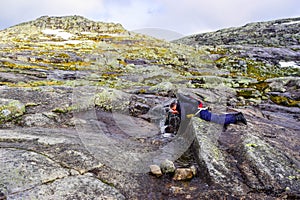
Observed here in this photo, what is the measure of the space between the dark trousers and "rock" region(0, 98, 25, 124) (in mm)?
10742

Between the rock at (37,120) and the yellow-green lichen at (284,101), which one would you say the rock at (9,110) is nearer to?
the rock at (37,120)

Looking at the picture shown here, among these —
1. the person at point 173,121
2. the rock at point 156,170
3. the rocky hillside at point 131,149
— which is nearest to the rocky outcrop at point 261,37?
the rocky hillside at point 131,149

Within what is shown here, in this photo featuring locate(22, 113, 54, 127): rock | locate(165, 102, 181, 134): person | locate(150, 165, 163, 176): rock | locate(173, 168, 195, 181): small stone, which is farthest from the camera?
locate(165, 102, 181, 134): person

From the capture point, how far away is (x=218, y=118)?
1438 cm

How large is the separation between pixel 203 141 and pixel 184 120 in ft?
11.1

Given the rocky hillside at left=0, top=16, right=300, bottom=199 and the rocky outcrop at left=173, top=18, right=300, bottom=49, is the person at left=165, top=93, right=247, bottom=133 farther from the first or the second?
the rocky outcrop at left=173, top=18, right=300, bottom=49

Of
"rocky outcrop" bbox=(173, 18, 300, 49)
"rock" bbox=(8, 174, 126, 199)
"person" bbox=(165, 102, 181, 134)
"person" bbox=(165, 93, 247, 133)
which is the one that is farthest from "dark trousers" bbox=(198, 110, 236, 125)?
"rocky outcrop" bbox=(173, 18, 300, 49)

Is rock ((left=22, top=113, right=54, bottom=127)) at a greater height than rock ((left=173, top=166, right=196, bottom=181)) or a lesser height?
greater

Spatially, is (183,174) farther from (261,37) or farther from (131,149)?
(261,37)

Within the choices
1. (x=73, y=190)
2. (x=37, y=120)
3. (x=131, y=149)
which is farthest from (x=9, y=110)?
(x=73, y=190)

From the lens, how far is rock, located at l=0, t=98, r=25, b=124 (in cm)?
1351

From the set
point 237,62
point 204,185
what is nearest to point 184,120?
point 204,185

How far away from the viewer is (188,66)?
55.1 meters

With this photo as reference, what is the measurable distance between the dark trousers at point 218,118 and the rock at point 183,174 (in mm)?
5099
